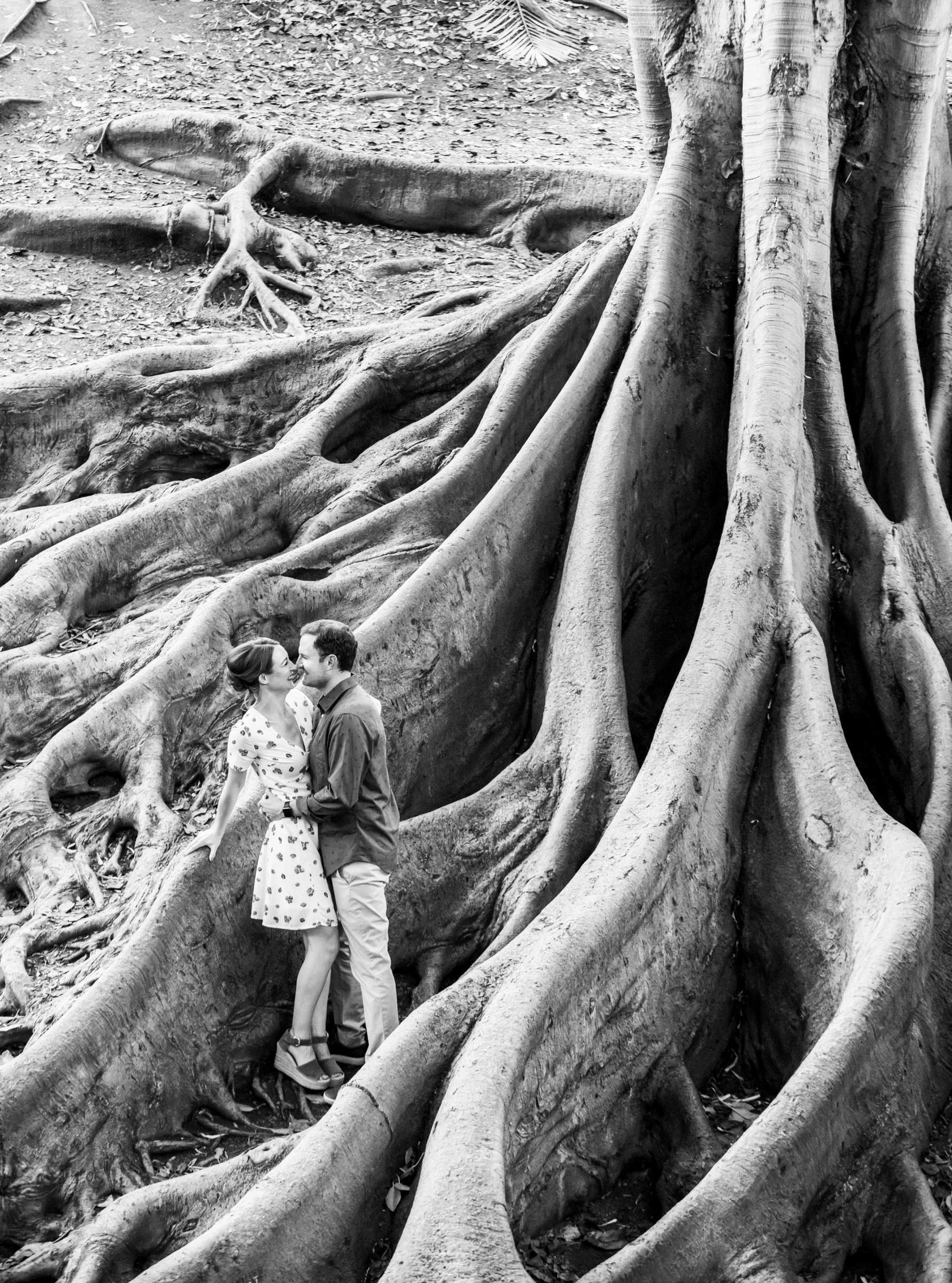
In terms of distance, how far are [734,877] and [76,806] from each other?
2875 millimetres

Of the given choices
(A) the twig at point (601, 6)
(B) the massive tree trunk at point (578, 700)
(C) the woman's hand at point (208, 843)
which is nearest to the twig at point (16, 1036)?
(B) the massive tree trunk at point (578, 700)

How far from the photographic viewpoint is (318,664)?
15.1ft

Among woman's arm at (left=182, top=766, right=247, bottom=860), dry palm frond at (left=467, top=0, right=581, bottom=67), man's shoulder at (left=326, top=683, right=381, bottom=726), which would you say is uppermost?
dry palm frond at (left=467, top=0, right=581, bottom=67)

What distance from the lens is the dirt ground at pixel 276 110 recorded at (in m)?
10.8

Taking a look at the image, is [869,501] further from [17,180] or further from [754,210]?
[17,180]

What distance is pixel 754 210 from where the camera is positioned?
6465 mm

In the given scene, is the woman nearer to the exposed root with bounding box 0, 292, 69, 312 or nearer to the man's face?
the man's face

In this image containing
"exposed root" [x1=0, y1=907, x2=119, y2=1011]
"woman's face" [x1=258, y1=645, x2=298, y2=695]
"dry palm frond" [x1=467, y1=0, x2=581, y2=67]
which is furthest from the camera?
"dry palm frond" [x1=467, y1=0, x2=581, y2=67]

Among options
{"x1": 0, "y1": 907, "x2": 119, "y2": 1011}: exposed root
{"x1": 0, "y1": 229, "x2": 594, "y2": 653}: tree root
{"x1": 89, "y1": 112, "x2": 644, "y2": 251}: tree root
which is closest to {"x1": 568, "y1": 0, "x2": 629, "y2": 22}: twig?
{"x1": 89, "y1": 112, "x2": 644, "y2": 251}: tree root

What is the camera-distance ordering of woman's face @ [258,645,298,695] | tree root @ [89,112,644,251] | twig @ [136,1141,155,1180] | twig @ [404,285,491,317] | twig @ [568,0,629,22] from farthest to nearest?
twig @ [568,0,629,22], tree root @ [89,112,644,251], twig @ [404,285,491,317], woman's face @ [258,645,298,695], twig @ [136,1141,155,1180]

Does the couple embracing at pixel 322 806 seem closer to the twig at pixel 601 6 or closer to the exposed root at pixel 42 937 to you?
the exposed root at pixel 42 937

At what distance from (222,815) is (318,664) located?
695 mm

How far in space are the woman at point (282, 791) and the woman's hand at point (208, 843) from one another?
11cm

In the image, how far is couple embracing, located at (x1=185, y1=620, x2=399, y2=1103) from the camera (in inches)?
182
